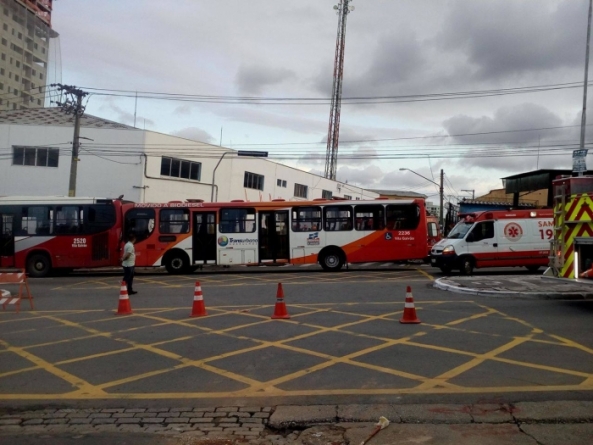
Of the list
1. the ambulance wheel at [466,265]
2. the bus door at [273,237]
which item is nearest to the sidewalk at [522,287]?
the ambulance wheel at [466,265]

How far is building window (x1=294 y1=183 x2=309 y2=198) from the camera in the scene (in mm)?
50781

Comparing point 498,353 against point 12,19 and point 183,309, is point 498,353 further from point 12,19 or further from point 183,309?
point 12,19

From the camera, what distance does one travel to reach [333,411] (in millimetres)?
5602

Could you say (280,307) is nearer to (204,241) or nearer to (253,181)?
(204,241)

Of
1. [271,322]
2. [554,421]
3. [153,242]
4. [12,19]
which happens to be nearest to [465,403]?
[554,421]

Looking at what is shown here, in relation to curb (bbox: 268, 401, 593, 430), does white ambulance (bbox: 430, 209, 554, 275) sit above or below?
above

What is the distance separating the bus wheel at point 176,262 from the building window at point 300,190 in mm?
29253

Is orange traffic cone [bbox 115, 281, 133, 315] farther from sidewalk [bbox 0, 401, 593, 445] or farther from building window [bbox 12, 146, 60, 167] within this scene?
building window [bbox 12, 146, 60, 167]

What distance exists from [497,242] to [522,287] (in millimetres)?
5813

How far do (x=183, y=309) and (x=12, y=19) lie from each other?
Result: 103642 mm

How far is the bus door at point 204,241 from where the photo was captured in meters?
21.8

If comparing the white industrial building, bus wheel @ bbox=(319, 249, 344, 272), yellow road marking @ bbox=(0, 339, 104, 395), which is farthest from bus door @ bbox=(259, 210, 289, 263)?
the white industrial building

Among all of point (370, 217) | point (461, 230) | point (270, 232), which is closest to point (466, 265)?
point (461, 230)

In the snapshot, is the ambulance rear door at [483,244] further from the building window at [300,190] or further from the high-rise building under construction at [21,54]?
the high-rise building under construction at [21,54]
